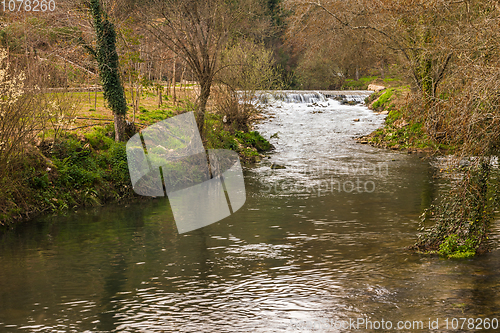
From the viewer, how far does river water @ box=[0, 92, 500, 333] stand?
738 centimetres

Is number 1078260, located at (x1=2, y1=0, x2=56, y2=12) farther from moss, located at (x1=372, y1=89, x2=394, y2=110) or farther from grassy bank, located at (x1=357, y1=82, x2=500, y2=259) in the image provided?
moss, located at (x1=372, y1=89, x2=394, y2=110)

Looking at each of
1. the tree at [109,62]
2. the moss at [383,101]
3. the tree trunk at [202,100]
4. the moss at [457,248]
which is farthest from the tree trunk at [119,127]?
the moss at [383,101]

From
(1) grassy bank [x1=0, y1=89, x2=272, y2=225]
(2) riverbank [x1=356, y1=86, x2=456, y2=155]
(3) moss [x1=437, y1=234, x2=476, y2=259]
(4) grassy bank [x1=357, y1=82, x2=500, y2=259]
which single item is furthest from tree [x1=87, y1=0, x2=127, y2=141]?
(3) moss [x1=437, y1=234, x2=476, y2=259]

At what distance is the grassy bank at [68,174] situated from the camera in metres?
14.4

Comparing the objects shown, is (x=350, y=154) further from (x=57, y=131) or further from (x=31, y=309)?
(x=31, y=309)

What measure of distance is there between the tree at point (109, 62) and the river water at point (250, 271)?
4.61 meters

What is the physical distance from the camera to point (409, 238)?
36.5ft

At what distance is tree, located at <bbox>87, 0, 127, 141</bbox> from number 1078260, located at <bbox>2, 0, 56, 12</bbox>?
29.9 ft

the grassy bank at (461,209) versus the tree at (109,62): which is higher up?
the tree at (109,62)

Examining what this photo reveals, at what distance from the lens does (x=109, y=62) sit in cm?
1923

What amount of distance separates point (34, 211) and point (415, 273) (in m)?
11.2

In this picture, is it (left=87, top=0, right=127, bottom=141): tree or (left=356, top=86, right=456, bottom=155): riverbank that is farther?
(left=356, top=86, right=456, bottom=155): riverbank

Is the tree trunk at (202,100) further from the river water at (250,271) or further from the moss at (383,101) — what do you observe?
the moss at (383,101)

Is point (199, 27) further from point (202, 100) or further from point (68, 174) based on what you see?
point (68, 174)
